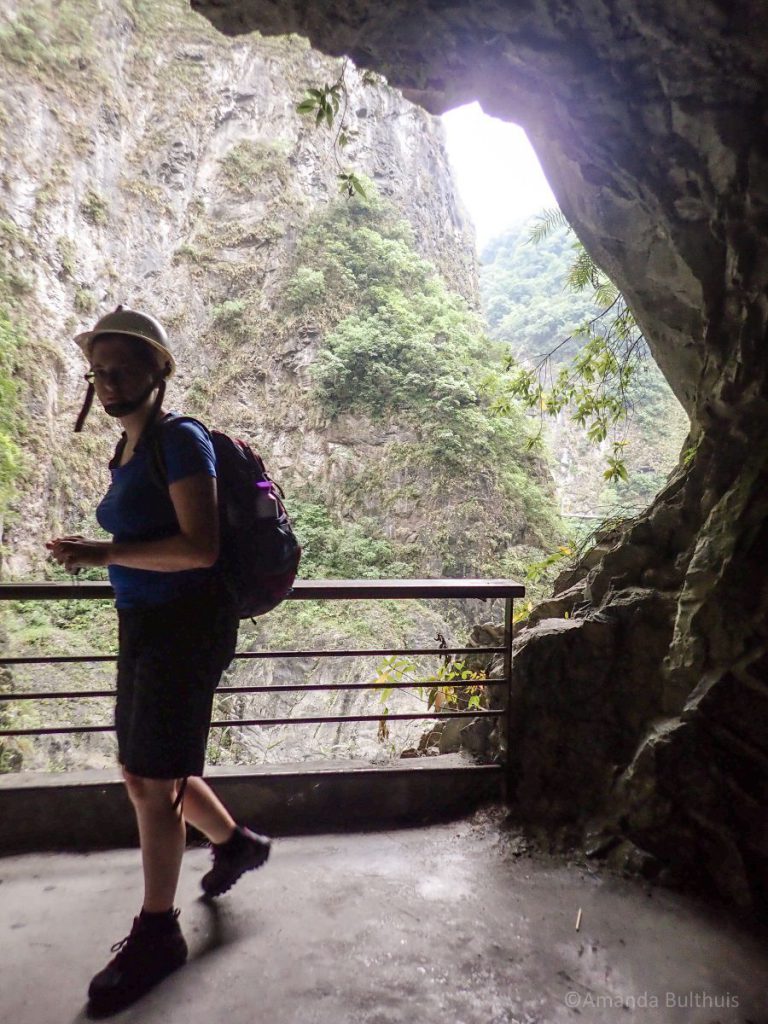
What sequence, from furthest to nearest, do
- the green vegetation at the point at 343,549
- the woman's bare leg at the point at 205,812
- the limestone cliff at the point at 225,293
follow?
1. the green vegetation at the point at 343,549
2. the limestone cliff at the point at 225,293
3. the woman's bare leg at the point at 205,812

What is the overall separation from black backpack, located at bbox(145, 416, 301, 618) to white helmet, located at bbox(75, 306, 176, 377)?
27cm

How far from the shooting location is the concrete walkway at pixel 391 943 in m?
1.62

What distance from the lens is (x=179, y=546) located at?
152 cm

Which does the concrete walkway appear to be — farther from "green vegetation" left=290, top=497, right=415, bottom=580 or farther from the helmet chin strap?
"green vegetation" left=290, top=497, right=415, bottom=580

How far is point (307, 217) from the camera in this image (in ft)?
→ 47.6

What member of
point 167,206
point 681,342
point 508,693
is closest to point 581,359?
point 681,342

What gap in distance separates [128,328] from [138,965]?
176cm

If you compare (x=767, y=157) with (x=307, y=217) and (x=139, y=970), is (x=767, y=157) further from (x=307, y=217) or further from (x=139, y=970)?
(x=307, y=217)

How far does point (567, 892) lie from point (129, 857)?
Result: 166cm

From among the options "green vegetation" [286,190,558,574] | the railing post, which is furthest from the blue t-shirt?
"green vegetation" [286,190,558,574]

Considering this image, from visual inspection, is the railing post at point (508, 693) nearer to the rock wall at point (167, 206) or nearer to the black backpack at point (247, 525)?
the black backpack at point (247, 525)

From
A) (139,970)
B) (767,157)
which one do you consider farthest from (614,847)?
(767,157)

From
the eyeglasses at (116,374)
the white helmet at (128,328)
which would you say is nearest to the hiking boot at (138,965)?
the eyeglasses at (116,374)

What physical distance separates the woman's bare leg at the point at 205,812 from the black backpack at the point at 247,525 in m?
0.68
